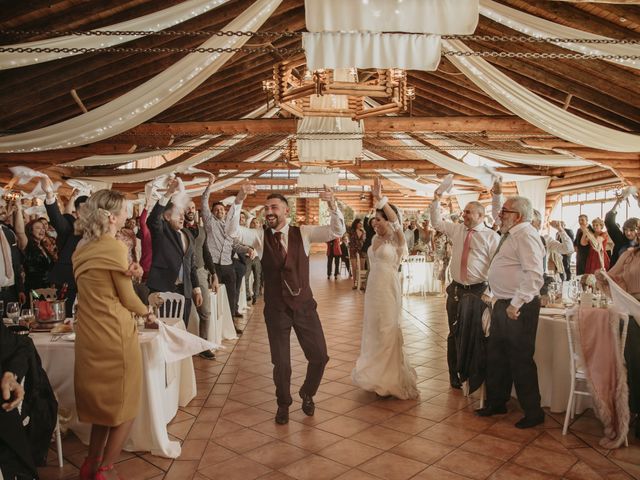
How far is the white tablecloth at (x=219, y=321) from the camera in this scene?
5312 mm

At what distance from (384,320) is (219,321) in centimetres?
239

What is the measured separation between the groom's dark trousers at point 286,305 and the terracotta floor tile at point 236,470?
67cm

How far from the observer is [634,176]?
9219 mm

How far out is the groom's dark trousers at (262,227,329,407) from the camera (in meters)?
3.62

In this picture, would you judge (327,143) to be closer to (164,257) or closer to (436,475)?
→ (164,257)

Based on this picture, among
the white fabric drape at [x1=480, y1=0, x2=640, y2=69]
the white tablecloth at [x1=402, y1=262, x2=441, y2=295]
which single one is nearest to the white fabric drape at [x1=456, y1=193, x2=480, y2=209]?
the white tablecloth at [x1=402, y1=262, x2=441, y2=295]

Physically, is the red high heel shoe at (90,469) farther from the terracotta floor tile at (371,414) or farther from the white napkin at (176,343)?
the terracotta floor tile at (371,414)

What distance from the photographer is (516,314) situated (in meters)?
3.56

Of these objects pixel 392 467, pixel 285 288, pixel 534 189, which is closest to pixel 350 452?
pixel 392 467

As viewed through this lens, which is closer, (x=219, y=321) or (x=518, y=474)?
(x=518, y=474)

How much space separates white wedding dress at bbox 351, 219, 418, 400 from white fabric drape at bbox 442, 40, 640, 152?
220cm

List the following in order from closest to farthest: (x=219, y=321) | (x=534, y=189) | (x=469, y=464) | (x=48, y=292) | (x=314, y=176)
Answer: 1. (x=469, y=464)
2. (x=48, y=292)
3. (x=219, y=321)
4. (x=314, y=176)
5. (x=534, y=189)

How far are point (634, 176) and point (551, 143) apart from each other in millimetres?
1580

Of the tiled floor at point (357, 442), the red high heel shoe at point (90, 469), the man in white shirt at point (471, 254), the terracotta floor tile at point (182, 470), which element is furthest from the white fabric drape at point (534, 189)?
the red high heel shoe at point (90, 469)
